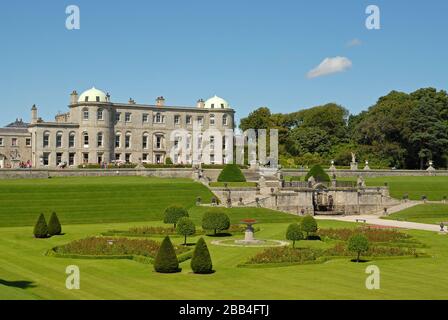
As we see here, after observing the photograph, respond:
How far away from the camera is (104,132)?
100m

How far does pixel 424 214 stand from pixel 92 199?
1204 inches

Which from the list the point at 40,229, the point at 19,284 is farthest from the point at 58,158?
the point at 19,284

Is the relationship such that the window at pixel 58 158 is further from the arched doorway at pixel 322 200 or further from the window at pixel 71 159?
the arched doorway at pixel 322 200

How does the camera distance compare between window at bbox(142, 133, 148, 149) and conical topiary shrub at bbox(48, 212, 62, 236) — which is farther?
window at bbox(142, 133, 148, 149)

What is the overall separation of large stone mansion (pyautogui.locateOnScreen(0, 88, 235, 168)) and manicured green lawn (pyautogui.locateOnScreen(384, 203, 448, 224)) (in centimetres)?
4137

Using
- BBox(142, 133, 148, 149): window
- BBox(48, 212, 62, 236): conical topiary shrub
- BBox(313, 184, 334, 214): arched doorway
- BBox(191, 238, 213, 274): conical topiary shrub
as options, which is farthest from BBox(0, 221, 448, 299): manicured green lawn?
BBox(142, 133, 148, 149): window

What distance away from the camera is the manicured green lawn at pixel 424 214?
65.6m

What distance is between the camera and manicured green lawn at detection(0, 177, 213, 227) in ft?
192

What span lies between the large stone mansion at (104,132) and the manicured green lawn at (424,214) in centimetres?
4137

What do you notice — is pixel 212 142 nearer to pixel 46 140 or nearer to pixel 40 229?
pixel 46 140

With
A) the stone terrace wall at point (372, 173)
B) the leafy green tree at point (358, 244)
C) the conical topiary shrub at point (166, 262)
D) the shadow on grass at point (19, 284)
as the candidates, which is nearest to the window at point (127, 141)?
the stone terrace wall at point (372, 173)

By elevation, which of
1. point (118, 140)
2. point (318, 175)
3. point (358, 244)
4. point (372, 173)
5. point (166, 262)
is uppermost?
point (118, 140)

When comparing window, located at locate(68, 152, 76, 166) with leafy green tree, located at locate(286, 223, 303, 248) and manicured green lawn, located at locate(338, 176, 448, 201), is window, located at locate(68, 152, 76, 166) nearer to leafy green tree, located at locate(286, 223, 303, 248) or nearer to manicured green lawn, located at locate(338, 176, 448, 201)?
manicured green lawn, located at locate(338, 176, 448, 201)
